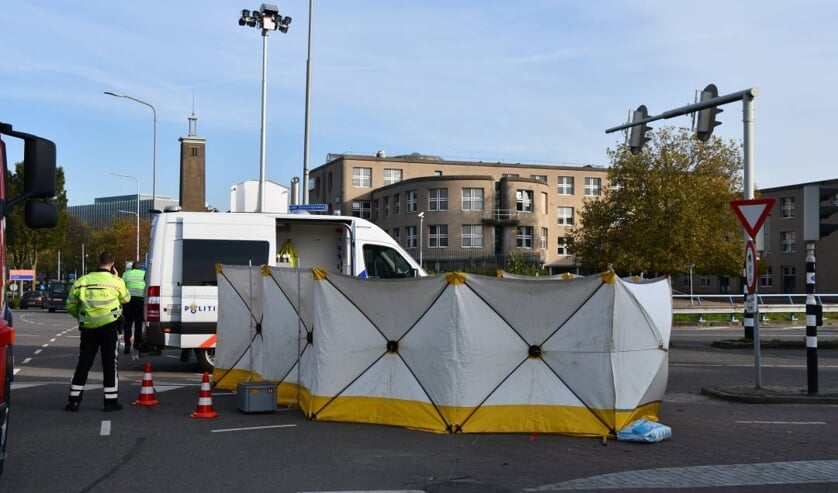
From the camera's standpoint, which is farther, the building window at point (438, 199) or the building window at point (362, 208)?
the building window at point (362, 208)

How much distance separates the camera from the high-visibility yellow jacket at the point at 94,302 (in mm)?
10484

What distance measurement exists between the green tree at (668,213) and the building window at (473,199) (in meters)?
24.5

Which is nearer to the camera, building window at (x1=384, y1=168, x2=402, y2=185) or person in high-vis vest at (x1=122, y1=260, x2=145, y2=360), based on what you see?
person in high-vis vest at (x1=122, y1=260, x2=145, y2=360)

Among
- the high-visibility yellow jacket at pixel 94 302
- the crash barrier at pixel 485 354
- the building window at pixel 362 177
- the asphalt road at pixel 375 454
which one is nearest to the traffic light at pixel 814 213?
the asphalt road at pixel 375 454

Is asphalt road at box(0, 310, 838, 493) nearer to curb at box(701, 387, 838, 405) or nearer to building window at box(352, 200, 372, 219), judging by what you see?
curb at box(701, 387, 838, 405)

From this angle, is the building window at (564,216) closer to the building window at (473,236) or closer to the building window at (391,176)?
the building window at (473,236)

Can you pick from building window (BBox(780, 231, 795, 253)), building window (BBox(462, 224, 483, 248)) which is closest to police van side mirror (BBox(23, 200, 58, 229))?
building window (BBox(462, 224, 483, 248))

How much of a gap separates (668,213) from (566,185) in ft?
119

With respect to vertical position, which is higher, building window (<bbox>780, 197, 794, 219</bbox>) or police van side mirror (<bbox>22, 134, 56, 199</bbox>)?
building window (<bbox>780, 197, 794, 219</bbox>)

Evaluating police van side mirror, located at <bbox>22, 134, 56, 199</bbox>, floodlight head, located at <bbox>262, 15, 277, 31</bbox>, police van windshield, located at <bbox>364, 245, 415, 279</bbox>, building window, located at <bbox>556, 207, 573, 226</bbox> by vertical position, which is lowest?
police van windshield, located at <bbox>364, 245, 415, 279</bbox>

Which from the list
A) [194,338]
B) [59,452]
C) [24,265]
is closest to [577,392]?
[59,452]

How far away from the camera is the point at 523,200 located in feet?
238

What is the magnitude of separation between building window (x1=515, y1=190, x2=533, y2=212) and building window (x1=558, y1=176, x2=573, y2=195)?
7.32m

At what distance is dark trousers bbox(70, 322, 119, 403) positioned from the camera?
34.2ft
